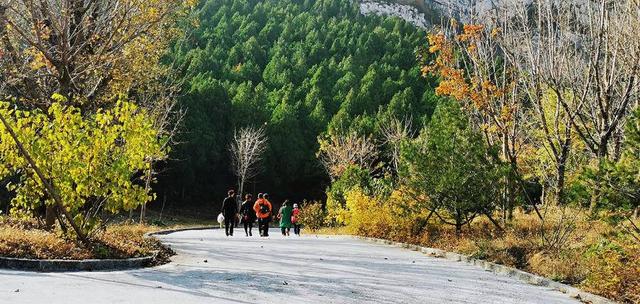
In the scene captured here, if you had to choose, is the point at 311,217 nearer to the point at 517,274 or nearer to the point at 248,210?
the point at 248,210

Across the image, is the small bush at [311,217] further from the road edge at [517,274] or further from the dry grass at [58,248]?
the dry grass at [58,248]

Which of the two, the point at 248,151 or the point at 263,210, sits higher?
the point at 248,151

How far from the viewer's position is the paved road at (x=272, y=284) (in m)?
7.61

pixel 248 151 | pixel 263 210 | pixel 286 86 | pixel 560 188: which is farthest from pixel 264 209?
pixel 286 86

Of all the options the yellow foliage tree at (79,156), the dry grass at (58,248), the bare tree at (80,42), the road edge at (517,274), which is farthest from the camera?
the bare tree at (80,42)

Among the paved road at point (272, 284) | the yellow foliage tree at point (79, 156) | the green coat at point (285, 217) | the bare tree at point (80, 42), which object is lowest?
the paved road at point (272, 284)

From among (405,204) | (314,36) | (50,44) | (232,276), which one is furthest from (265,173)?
(232,276)

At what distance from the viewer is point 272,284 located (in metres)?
9.05

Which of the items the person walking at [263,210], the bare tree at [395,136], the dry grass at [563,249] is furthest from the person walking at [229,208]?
the bare tree at [395,136]

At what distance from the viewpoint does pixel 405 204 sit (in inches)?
800

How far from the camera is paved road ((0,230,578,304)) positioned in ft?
25.0

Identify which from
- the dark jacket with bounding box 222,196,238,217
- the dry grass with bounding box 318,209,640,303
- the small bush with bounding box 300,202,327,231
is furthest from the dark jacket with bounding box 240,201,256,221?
the small bush with bounding box 300,202,327,231

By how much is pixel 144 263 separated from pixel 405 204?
10.9 meters

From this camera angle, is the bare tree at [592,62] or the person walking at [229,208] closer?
the bare tree at [592,62]
